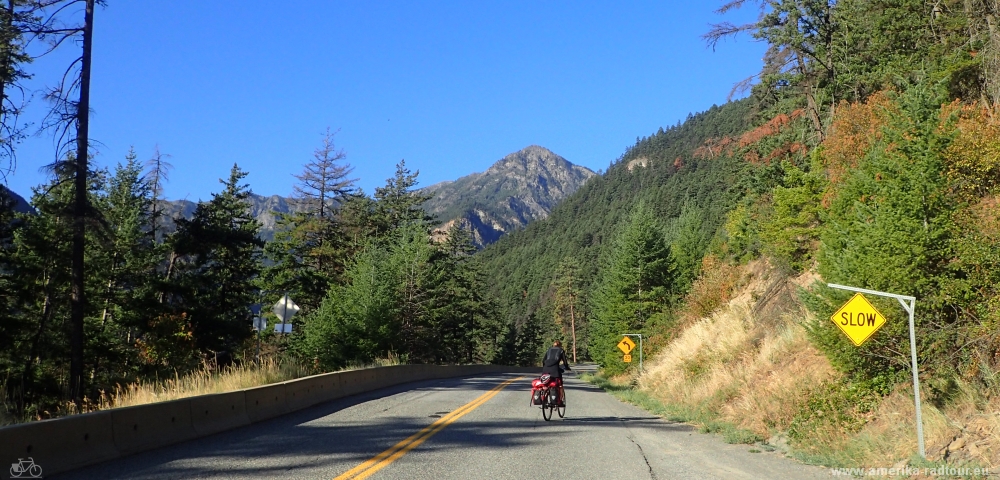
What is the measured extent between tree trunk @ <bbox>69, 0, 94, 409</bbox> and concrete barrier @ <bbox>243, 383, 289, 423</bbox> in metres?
6.79

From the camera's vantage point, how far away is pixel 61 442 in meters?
8.51

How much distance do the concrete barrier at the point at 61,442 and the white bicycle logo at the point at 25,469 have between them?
0.16 feet

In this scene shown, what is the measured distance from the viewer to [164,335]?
118ft

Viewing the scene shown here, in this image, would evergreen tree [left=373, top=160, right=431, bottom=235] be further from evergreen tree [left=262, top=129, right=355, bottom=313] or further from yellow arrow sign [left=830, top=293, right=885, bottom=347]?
yellow arrow sign [left=830, top=293, right=885, bottom=347]

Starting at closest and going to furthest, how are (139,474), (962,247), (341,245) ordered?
(139,474) → (962,247) → (341,245)

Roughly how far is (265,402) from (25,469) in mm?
6868

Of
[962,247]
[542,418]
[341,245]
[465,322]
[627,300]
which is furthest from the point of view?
[465,322]

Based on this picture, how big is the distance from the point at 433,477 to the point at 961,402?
25.3ft

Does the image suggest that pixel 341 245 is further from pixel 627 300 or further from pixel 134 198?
pixel 627 300

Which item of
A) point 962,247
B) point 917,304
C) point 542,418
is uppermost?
point 962,247

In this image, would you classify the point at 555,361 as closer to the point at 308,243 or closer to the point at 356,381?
A: the point at 356,381

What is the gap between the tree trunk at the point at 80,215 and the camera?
734 inches

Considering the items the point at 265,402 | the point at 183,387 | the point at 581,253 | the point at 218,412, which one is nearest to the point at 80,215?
the point at 183,387

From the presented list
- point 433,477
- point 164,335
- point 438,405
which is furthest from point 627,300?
point 433,477
